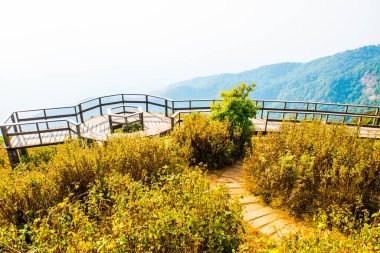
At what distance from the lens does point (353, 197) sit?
4.79 m

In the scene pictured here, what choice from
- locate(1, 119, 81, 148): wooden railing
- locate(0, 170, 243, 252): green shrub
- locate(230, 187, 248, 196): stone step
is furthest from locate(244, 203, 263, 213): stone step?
locate(1, 119, 81, 148): wooden railing

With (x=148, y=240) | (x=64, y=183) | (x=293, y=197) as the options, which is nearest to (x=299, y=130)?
(x=293, y=197)

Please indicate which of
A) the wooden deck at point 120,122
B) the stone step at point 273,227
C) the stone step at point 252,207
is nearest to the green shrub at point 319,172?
the stone step at point 252,207

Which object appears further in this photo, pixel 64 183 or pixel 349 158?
pixel 349 158

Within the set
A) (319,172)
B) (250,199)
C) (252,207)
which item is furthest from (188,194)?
(319,172)

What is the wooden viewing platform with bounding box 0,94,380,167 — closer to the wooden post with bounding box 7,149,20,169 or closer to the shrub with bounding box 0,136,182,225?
the wooden post with bounding box 7,149,20,169

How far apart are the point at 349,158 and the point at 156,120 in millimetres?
10034

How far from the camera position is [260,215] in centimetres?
504

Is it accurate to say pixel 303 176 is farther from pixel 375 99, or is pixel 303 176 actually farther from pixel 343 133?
pixel 375 99

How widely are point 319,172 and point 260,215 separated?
5.76ft

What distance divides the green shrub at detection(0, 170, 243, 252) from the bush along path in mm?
586

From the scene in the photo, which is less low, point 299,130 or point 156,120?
point 299,130

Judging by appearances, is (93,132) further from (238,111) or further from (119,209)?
(119,209)

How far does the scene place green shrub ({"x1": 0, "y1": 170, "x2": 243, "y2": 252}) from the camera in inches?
104
